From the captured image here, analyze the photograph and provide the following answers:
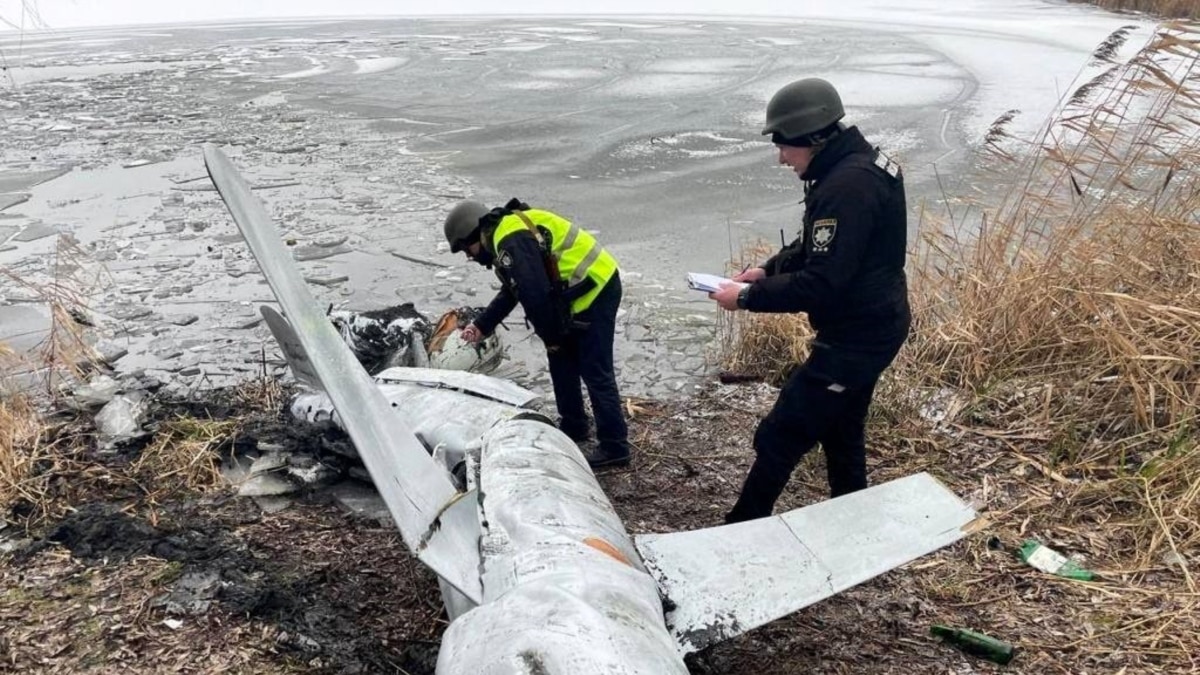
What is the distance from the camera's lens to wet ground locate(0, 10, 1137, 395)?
526 cm

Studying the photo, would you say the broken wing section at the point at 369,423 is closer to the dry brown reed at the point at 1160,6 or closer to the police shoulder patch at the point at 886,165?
the police shoulder patch at the point at 886,165

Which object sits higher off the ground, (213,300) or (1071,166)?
(1071,166)

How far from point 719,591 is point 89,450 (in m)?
2.73

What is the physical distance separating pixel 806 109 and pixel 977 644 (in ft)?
5.36

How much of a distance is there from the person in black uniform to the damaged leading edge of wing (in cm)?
46

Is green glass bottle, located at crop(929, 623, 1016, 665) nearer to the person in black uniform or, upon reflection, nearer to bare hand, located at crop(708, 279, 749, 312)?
the person in black uniform

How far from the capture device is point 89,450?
3625 millimetres

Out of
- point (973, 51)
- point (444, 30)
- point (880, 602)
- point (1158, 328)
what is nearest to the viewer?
point (880, 602)

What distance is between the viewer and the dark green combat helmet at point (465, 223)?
3.62 m

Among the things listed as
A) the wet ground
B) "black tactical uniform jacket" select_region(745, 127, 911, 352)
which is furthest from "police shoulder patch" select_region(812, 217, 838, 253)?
the wet ground

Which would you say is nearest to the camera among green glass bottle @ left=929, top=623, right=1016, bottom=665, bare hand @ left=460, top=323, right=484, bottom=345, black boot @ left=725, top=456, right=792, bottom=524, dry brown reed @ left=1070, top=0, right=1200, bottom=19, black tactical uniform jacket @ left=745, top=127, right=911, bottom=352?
green glass bottle @ left=929, top=623, right=1016, bottom=665

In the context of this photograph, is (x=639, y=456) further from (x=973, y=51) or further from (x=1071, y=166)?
(x=973, y=51)

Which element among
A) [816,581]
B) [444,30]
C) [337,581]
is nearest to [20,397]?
[337,581]

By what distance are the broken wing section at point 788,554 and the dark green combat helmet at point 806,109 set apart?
108 centimetres
